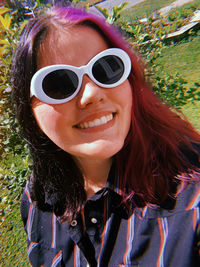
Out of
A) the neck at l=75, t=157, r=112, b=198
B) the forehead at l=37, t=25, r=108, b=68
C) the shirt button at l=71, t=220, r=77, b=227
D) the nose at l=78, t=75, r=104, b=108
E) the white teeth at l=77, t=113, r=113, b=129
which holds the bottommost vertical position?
the shirt button at l=71, t=220, r=77, b=227

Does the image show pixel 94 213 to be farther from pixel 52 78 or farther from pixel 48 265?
pixel 52 78

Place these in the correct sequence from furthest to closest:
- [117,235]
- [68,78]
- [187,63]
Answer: [187,63] < [117,235] < [68,78]

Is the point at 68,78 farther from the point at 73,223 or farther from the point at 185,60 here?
the point at 185,60

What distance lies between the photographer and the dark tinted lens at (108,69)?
3.59 feet

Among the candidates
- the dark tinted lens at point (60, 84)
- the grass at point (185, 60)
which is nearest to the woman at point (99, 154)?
the dark tinted lens at point (60, 84)

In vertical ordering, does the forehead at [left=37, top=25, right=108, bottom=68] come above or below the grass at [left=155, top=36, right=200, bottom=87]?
above

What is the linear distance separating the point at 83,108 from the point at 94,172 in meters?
0.59

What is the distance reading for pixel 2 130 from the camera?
209cm

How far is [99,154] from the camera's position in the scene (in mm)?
1106

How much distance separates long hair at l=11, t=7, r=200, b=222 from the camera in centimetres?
119

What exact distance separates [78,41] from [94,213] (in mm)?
1055

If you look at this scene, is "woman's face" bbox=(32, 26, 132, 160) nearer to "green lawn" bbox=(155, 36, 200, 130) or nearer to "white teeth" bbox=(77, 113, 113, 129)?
"white teeth" bbox=(77, 113, 113, 129)

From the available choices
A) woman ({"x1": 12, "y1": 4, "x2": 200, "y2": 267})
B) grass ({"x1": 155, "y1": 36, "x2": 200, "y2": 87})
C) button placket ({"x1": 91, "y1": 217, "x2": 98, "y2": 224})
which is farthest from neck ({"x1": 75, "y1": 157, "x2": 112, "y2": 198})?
grass ({"x1": 155, "y1": 36, "x2": 200, "y2": 87})

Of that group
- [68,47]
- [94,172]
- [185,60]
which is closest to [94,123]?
[68,47]
